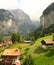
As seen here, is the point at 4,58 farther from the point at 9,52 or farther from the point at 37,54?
the point at 37,54

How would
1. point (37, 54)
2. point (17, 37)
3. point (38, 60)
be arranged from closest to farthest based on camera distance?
1. point (38, 60)
2. point (37, 54)
3. point (17, 37)

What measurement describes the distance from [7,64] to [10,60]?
2.08 metres

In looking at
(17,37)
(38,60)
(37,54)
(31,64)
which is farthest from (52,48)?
(17,37)

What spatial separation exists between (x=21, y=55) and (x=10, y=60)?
537 centimetres

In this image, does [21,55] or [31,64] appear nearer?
[31,64]

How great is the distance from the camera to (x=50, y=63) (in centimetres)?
7500

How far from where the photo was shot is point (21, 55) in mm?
92750

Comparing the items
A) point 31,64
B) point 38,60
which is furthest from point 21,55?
point 31,64

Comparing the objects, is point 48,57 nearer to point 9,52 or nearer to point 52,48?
point 52,48

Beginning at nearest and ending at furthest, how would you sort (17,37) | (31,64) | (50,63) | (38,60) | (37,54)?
(31,64) → (50,63) → (38,60) → (37,54) → (17,37)

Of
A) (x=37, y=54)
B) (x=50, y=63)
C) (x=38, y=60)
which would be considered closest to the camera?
(x=50, y=63)

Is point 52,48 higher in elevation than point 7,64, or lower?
higher

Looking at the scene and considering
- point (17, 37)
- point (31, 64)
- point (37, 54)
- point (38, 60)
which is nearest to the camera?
point (31, 64)

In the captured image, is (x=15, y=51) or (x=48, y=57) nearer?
(x=48, y=57)
